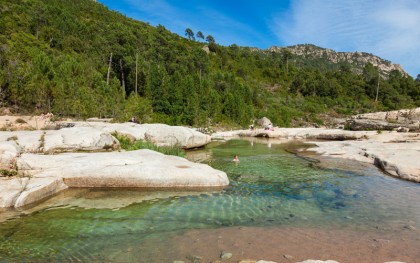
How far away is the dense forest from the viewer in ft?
123

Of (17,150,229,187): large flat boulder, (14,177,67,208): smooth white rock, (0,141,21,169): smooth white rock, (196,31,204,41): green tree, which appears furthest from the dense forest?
(14,177,67,208): smooth white rock

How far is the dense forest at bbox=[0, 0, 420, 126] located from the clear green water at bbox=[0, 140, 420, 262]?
2816cm

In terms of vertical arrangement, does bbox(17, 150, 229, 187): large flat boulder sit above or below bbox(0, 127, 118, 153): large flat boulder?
below

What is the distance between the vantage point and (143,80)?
65375mm

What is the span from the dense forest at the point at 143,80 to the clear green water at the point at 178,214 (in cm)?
2816

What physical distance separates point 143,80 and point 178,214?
59526 mm

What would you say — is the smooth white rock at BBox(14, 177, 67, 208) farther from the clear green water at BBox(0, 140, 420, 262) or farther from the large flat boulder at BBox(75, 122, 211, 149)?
the large flat boulder at BBox(75, 122, 211, 149)

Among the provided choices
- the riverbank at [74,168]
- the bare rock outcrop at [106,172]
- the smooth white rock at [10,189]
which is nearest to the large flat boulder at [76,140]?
the riverbank at [74,168]

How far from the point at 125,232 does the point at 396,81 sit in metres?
136

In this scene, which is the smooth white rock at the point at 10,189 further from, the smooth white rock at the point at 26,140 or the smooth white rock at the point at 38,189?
the smooth white rock at the point at 26,140

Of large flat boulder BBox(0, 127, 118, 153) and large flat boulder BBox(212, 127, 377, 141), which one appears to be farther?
large flat boulder BBox(212, 127, 377, 141)

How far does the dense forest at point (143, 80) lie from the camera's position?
1476 inches

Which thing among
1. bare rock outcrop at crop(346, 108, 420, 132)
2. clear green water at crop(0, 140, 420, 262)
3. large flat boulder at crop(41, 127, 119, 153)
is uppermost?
bare rock outcrop at crop(346, 108, 420, 132)

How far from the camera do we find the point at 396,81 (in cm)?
11556
